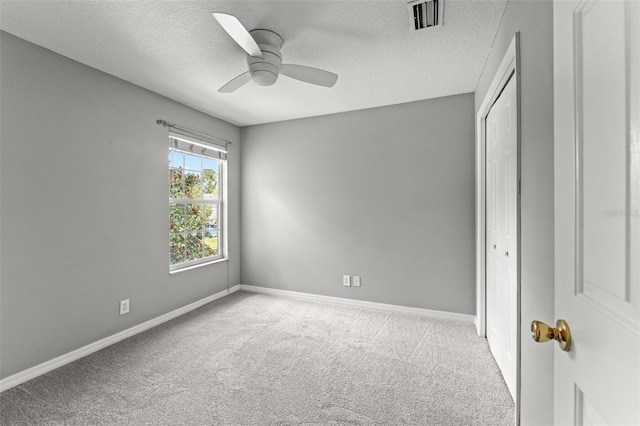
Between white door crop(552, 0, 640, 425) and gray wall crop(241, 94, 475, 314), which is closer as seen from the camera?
white door crop(552, 0, 640, 425)

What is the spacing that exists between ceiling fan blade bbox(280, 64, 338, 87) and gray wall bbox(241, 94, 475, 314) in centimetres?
158

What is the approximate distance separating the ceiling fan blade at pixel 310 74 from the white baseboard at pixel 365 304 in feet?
8.63

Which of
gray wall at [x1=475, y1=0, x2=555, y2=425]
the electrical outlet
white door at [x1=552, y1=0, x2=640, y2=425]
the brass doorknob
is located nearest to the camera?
white door at [x1=552, y1=0, x2=640, y2=425]

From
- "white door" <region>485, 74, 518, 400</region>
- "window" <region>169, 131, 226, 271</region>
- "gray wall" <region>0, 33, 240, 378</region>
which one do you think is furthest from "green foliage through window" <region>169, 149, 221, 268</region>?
"white door" <region>485, 74, 518, 400</region>

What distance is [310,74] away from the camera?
7.16 ft

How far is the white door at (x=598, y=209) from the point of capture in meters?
0.48

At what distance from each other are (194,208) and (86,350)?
1837 millimetres

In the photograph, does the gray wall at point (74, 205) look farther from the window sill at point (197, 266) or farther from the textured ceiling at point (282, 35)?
the textured ceiling at point (282, 35)

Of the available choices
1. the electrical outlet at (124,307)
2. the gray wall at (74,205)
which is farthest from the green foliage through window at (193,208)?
the electrical outlet at (124,307)

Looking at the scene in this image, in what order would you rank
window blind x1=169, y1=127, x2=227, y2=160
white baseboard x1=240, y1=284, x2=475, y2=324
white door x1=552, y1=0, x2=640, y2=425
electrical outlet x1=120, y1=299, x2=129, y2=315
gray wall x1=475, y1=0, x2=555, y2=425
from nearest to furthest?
white door x1=552, y1=0, x2=640, y2=425 → gray wall x1=475, y1=0, x2=555, y2=425 → electrical outlet x1=120, y1=299, x2=129, y2=315 → white baseboard x1=240, y1=284, x2=475, y2=324 → window blind x1=169, y1=127, x2=227, y2=160

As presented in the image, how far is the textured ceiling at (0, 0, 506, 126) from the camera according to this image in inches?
72.7

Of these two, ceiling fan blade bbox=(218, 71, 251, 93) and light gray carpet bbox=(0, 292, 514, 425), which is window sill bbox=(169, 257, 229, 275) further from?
ceiling fan blade bbox=(218, 71, 251, 93)

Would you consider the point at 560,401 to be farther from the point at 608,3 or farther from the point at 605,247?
the point at 608,3

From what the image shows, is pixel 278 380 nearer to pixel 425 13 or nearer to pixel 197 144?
pixel 425 13
